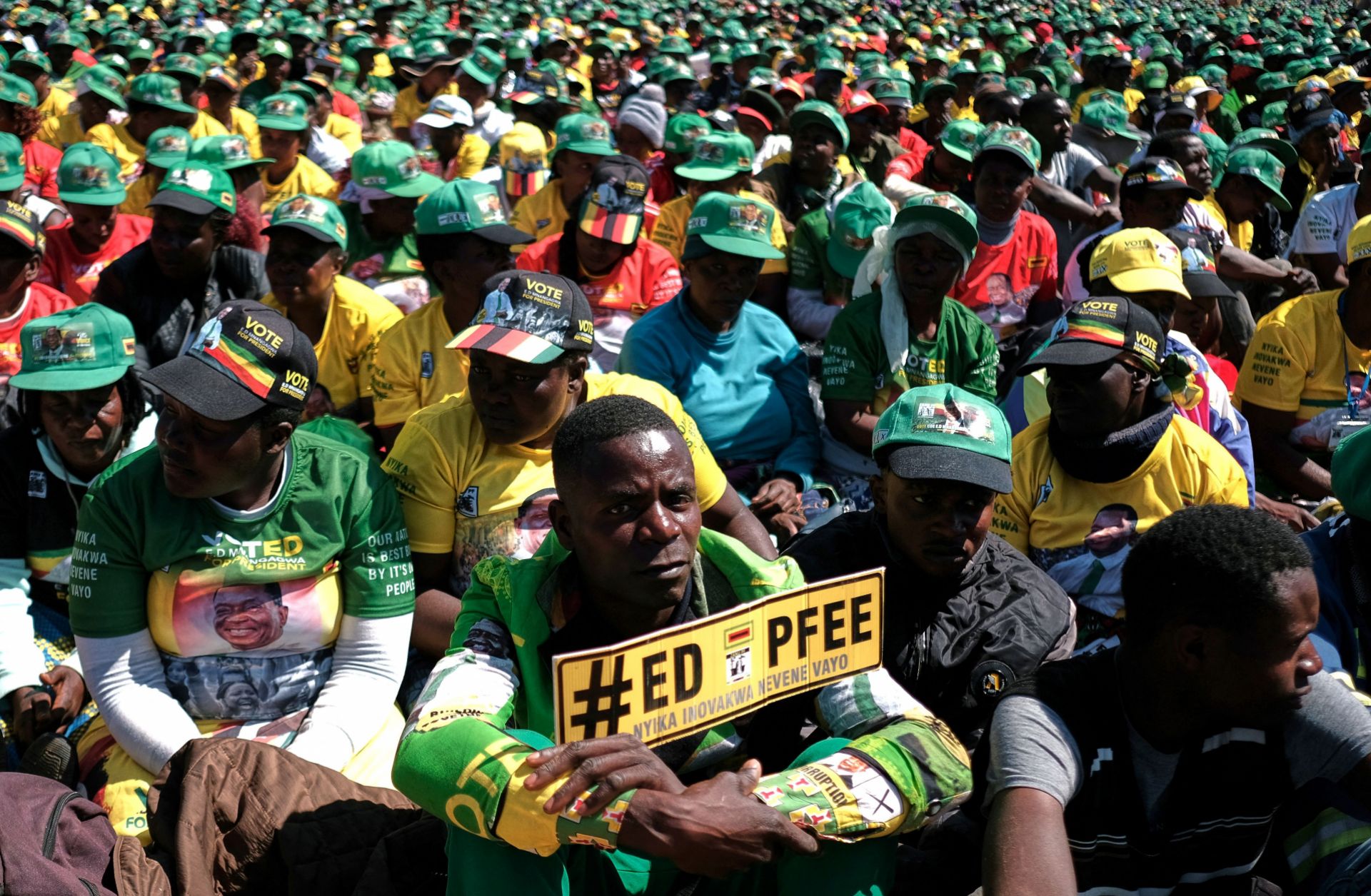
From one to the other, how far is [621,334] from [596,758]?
13.4 feet

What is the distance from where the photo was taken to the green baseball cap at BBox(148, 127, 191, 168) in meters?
8.27

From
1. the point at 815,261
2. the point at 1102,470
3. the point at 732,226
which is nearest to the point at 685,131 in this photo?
the point at 815,261

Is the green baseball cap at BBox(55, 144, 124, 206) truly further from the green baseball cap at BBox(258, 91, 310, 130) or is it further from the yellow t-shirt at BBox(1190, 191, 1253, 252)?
the yellow t-shirt at BBox(1190, 191, 1253, 252)

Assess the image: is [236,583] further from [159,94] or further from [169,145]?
[159,94]

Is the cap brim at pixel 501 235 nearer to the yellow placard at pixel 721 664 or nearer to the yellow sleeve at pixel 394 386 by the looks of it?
the yellow sleeve at pixel 394 386

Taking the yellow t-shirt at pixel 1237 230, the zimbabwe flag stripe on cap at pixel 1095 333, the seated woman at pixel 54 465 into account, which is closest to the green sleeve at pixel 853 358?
the zimbabwe flag stripe on cap at pixel 1095 333

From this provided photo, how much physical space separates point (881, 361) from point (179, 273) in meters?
3.13

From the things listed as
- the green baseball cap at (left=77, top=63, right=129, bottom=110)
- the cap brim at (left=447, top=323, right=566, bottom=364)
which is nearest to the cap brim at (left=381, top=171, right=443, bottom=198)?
the cap brim at (left=447, top=323, right=566, bottom=364)

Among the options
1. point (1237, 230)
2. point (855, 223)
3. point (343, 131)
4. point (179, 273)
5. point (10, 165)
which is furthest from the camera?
point (343, 131)

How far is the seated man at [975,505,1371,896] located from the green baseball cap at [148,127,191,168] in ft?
23.7

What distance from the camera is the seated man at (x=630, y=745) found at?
2.19 metres

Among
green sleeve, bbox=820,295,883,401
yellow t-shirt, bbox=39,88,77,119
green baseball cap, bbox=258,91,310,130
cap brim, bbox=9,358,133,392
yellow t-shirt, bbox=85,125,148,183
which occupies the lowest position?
yellow t-shirt, bbox=39,88,77,119

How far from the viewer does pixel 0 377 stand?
5227 millimetres

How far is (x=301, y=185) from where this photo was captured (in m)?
9.00
